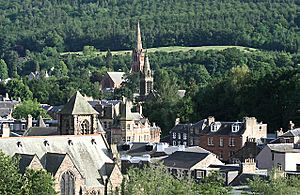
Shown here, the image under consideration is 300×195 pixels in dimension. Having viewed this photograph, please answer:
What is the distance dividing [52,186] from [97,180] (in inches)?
281

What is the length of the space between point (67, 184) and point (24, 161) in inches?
146

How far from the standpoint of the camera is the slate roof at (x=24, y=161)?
6284cm

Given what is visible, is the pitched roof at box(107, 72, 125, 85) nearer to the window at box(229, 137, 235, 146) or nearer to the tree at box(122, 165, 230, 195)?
the window at box(229, 137, 235, 146)

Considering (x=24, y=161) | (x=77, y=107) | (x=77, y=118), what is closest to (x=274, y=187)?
(x=24, y=161)

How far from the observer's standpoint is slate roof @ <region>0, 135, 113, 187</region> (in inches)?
2576

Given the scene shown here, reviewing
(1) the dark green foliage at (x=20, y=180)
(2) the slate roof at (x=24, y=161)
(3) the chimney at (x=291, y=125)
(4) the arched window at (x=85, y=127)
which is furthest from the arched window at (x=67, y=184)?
(3) the chimney at (x=291, y=125)

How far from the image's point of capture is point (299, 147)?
283ft

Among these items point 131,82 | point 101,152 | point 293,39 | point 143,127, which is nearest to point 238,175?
point 101,152

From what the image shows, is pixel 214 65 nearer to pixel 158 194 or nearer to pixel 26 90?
pixel 26 90

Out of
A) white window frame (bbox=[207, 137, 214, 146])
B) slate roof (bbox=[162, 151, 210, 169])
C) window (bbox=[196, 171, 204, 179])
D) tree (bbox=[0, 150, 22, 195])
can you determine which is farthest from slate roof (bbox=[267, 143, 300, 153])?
tree (bbox=[0, 150, 22, 195])

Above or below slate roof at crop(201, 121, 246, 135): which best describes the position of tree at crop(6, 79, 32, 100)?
above

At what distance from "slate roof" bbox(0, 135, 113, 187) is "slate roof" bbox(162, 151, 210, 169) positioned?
10.7 m

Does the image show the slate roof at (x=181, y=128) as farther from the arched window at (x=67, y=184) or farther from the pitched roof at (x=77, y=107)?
the arched window at (x=67, y=184)

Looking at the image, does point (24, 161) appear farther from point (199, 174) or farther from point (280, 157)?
point (280, 157)
